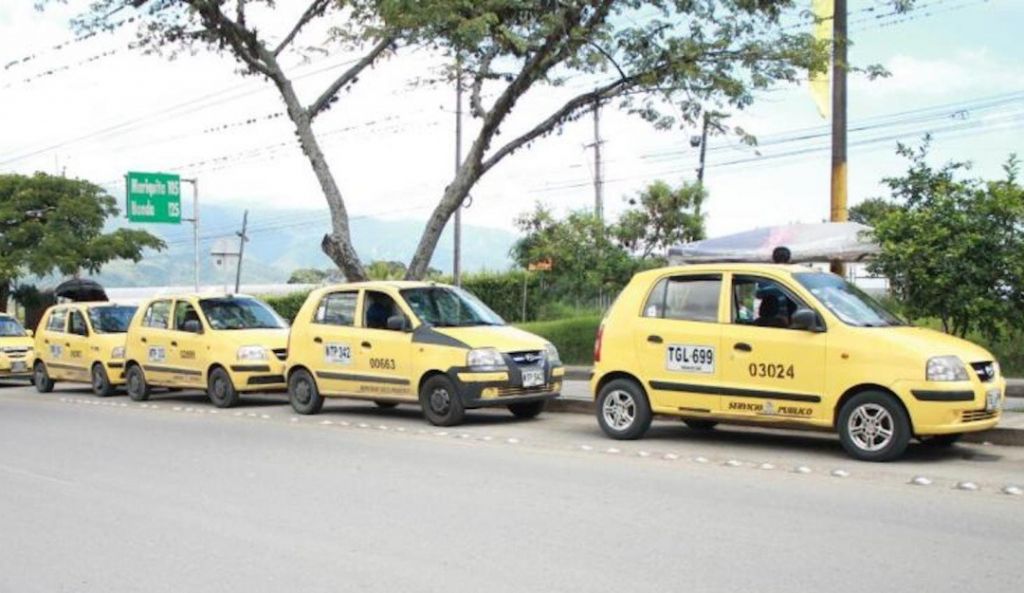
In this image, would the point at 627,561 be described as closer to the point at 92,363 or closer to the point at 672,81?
the point at 672,81

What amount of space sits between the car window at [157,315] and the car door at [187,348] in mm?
268

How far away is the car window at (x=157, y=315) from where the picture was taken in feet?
56.4

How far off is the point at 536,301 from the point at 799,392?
25.7 meters

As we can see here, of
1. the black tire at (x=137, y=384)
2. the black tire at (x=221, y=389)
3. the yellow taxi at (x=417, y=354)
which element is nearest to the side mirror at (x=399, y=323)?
the yellow taxi at (x=417, y=354)

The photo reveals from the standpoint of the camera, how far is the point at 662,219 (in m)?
30.7

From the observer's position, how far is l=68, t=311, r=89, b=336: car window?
19.8 metres

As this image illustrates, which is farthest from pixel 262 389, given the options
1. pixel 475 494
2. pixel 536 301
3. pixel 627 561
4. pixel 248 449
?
pixel 536 301

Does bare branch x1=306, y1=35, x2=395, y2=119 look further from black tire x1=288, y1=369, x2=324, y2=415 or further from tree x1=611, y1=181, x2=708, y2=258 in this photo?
tree x1=611, y1=181, x2=708, y2=258

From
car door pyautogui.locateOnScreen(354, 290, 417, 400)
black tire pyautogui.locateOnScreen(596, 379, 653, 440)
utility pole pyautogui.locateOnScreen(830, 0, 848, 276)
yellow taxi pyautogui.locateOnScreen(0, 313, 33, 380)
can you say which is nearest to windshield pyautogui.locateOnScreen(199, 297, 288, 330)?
car door pyautogui.locateOnScreen(354, 290, 417, 400)

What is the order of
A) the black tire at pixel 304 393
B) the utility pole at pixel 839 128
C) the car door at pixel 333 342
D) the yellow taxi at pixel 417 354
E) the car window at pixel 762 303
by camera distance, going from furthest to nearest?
the utility pole at pixel 839 128, the black tire at pixel 304 393, the car door at pixel 333 342, the yellow taxi at pixel 417 354, the car window at pixel 762 303

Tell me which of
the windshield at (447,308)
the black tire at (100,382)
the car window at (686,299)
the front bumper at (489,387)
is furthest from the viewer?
the black tire at (100,382)

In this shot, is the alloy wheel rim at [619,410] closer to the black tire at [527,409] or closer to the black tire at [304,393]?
the black tire at [527,409]

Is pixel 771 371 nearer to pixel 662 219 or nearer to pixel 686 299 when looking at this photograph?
pixel 686 299

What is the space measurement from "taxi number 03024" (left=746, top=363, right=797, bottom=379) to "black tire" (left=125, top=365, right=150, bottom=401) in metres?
11.2
